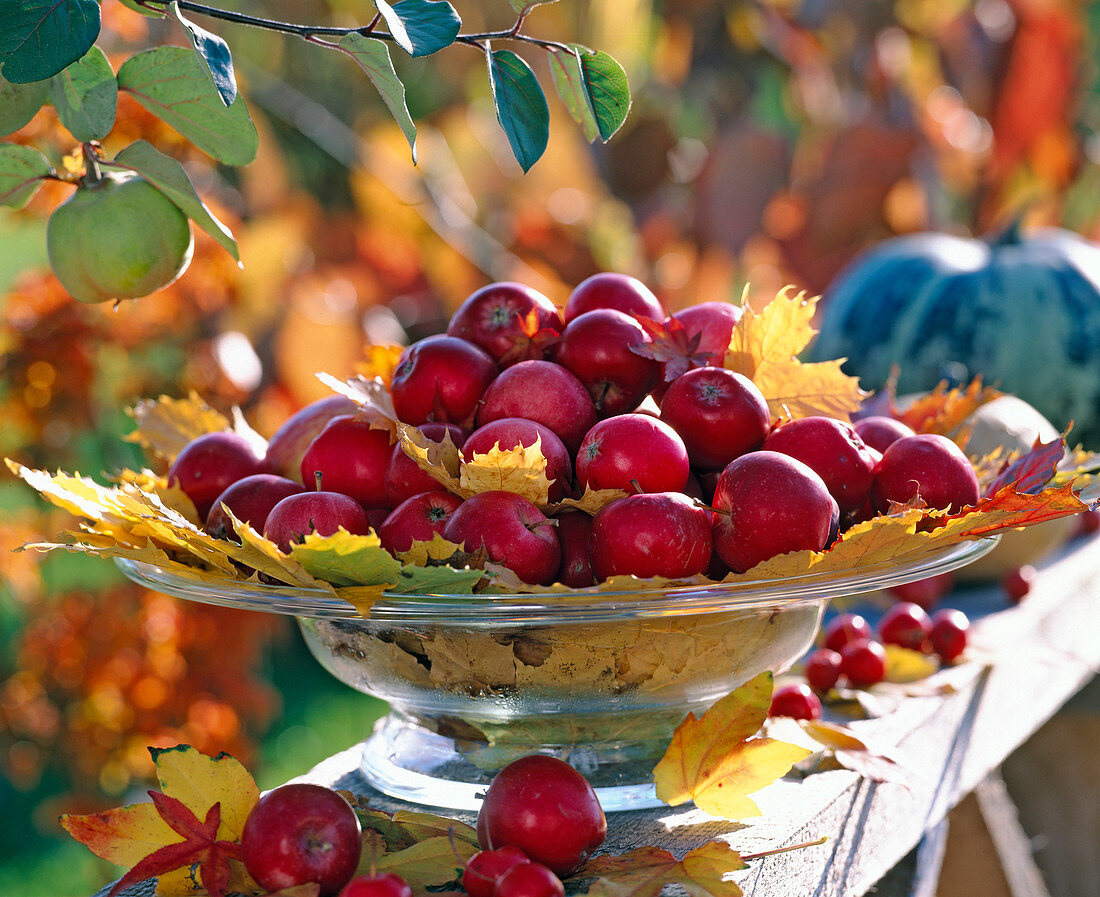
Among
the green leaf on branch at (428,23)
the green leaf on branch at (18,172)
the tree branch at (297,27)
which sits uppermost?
the green leaf on branch at (428,23)

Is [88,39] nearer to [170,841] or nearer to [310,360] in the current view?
[170,841]

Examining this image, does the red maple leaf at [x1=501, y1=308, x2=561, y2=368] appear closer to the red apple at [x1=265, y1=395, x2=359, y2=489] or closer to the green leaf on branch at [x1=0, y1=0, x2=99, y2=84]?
the red apple at [x1=265, y1=395, x2=359, y2=489]

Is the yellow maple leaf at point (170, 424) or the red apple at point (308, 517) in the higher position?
the red apple at point (308, 517)

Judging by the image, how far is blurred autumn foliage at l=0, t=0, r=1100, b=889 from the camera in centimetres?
188

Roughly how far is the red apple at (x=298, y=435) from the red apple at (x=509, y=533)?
22 centimetres

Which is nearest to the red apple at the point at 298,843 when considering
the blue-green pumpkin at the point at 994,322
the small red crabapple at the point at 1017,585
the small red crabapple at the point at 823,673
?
the small red crabapple at the point at 823,673

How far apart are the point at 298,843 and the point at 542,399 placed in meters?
0.34

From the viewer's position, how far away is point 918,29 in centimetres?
336

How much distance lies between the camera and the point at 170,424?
101 centimetres

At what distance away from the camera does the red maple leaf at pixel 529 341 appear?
33.9 inches

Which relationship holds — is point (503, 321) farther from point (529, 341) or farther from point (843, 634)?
point (843, 634)

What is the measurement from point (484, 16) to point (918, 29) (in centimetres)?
134

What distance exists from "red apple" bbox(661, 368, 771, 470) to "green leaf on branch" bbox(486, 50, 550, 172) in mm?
210

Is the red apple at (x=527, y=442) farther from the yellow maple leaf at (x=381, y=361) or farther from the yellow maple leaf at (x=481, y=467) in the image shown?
the yellow maple leaf at (x=381, y=361)
